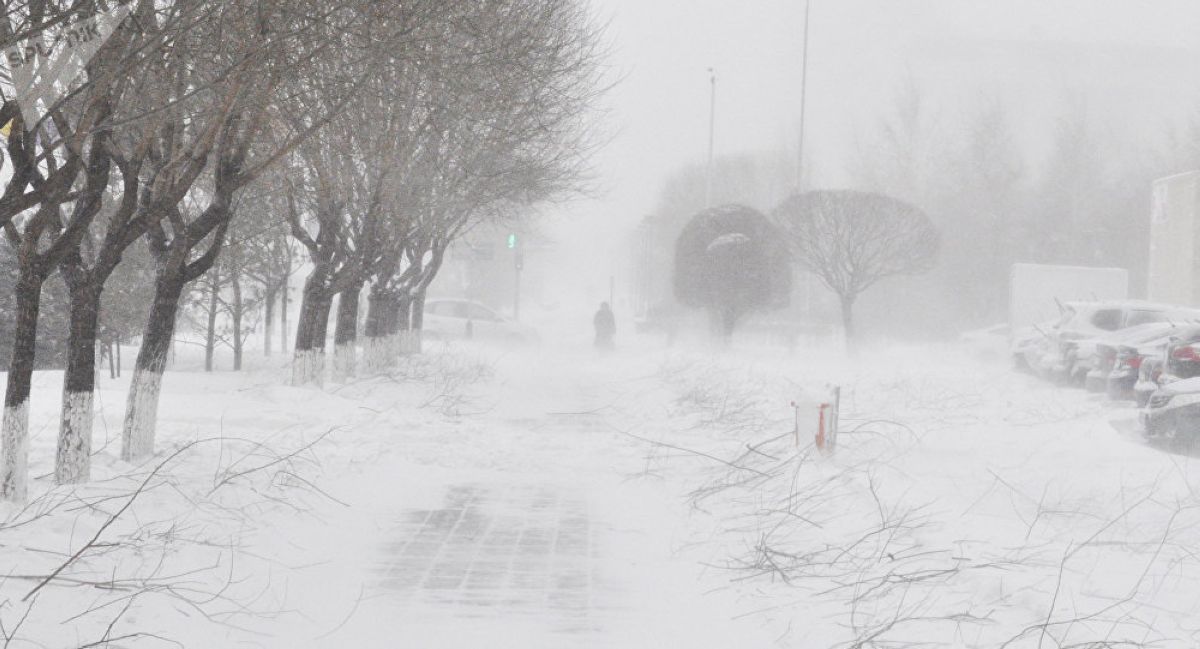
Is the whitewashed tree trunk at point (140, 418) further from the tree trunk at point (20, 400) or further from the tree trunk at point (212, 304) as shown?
the tree trunk at point (212, 304)

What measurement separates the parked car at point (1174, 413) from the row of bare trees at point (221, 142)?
7261 mm

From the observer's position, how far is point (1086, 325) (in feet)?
68.7

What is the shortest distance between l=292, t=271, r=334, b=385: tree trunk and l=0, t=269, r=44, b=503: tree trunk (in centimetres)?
981

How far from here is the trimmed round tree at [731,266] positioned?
36875 mm

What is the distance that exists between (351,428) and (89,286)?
4738mm

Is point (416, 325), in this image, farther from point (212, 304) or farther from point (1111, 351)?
point (1111, 351)

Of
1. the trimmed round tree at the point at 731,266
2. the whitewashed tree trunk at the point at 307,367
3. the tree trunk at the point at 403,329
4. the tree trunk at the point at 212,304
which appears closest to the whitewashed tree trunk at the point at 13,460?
the whitewashed tree trunk at the point at 307,367

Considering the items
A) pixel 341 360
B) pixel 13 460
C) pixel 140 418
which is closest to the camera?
pixel 13 460

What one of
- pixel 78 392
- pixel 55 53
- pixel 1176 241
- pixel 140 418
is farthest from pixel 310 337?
pixel 1176 241

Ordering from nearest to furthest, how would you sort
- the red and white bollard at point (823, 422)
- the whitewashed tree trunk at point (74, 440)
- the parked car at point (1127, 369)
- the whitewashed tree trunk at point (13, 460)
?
the whitewashed tree trunk at point (13, 460) < the whitewashed tree trunk at point (74, 440) < the red and white bollard at point (823, 422) < the parked car at point (1127, 369)

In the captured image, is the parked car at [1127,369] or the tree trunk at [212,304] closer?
the parked car at [1127,369]

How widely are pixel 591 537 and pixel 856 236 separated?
96.7ft

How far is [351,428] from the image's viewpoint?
Result: 1311 centimetres

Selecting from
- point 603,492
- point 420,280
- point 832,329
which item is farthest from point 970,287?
point 603,492
